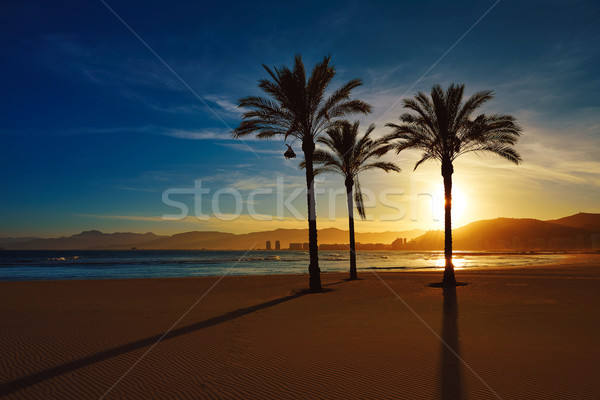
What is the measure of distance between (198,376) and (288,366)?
4.80 ft

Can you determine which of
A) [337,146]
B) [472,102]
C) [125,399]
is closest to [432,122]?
[472,102]

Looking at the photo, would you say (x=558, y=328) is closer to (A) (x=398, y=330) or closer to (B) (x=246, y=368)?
(A) (x=398, y=330)

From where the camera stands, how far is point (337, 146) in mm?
24453

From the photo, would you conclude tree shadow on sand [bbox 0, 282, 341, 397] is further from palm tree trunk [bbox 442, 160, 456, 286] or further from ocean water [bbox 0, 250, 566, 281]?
ocean water [bbox 0, 250, 566, 281]

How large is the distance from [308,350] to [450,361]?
2.57 metres

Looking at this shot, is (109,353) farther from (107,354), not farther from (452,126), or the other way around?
(452,126)

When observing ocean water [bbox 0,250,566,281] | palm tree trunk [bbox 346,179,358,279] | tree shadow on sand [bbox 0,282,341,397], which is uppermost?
palm tree trunk [bbox 346,179,358,279]

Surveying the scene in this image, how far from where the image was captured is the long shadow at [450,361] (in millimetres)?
5332

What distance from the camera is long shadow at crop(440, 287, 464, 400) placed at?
5.33m

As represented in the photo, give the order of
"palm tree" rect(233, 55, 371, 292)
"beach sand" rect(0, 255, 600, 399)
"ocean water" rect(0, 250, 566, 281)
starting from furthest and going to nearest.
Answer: "ocean water" rect(0, 250, 566, 281) → "palm tree" rect(233, 55, 371, 292) → "beach sand" rect(0, 255, 600, 399)

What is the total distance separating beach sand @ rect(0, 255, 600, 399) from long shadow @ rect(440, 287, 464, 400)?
0.07ft

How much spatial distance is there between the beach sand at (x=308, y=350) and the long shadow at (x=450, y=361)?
2cm

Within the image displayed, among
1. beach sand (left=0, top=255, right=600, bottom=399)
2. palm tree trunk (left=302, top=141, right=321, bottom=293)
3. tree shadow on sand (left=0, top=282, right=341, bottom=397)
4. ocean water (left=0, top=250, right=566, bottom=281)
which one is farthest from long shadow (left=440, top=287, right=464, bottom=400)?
ocean water (left=0, top=250, right=566, bottom=281)

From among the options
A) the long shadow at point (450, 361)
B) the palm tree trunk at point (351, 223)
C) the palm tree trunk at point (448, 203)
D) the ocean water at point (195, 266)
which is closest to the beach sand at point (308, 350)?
the long shadow at point (450, 361)
